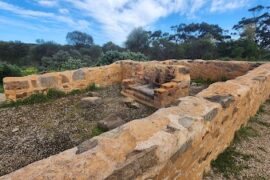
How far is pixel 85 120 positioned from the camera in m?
4.48

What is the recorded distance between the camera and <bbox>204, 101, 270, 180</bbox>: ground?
112 inches

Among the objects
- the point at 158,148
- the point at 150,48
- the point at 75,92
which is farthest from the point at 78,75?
the point at 150,48

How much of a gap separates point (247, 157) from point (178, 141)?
168 centimetres

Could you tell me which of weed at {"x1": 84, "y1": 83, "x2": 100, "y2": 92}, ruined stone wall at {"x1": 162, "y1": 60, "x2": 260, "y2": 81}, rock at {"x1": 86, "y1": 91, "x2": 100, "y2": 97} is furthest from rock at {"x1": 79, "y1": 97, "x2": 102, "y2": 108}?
ruined stone wall at {"x1": 162, "y1": 60, "x2": 260, "y2": 81}

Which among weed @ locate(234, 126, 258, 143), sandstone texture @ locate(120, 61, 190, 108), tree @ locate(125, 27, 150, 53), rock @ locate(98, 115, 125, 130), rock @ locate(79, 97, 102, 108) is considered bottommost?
weed @ locate(234, 126, 258, 143)

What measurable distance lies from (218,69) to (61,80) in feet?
16.7

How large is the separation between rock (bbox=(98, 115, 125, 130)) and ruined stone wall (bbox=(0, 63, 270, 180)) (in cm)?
152

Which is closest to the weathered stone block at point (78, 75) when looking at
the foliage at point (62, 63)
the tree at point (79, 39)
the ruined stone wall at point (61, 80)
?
the ruined stone wall at point (61, 80)

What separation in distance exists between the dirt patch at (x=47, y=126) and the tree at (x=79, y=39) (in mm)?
24324

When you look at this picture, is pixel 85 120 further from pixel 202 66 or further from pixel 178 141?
pixel 202 66

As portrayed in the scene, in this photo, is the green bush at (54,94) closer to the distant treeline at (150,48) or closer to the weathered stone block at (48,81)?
the weathered stone block at (48,81)

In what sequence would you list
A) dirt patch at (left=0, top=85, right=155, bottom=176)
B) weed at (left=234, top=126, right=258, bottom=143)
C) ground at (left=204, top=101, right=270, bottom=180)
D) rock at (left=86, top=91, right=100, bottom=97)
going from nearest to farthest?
ground at (left=204, top=101, right=270, bottom=180), dirt patch at (left=0, top=85, right=155, bottom=176), weed at (left=234, top=126, right=258, bottom=143), rock at (left=86, top=91, right=100, bottom=97)

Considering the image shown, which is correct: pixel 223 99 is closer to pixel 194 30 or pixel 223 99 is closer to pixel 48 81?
pixel 48 81

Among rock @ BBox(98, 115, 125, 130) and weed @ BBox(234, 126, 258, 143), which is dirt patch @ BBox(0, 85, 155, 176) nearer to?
rock @ BBox(98, 115, 125, 130)
